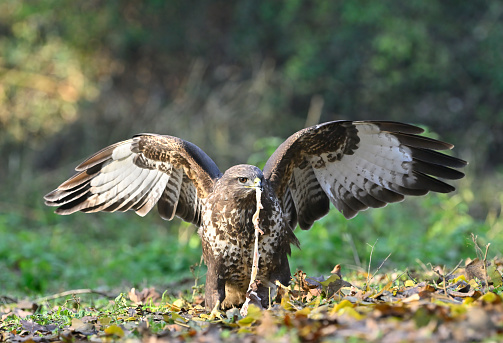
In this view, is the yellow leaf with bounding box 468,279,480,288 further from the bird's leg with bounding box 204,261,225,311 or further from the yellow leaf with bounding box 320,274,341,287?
the bird's leg with bounding box 204,261,225,311

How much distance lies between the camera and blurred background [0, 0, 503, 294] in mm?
12367

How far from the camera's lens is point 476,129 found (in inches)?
642

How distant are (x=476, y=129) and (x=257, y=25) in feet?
20.5

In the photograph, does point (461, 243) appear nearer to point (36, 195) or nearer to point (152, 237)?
point (152, 237)

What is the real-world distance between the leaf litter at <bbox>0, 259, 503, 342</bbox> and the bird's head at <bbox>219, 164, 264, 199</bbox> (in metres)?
0.65

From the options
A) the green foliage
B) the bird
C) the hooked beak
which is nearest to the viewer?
the hooked beak

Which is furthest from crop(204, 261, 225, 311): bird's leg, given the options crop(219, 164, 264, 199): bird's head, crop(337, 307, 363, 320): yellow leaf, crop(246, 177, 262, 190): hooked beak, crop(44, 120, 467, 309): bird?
crop(337, 307, 363, 320): yellow leaf

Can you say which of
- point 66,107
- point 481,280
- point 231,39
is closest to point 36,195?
point 66,107

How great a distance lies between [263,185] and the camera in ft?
14.0

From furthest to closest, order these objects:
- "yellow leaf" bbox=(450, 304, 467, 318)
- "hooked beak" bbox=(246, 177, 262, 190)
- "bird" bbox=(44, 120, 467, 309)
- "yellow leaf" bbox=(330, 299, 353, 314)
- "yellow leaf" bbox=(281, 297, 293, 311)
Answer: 1. "bird" bbox=(44, 120, 467, 309)
2. "hooked beak" bbox=(246, 177, 262, 190)
3. "yellow leaf" bbox=(281, 297, 293, 311)
4. "yellow leaf" bbox=(330, 299, 353, 314)
5. "yellow leaf" bbox=(450, 304, 467, 318)

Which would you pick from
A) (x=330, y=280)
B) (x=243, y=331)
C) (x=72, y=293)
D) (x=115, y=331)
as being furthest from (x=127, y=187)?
(x=243, y=331)

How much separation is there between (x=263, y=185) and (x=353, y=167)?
1.03 metres

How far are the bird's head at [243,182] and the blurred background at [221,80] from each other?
6.74 metres

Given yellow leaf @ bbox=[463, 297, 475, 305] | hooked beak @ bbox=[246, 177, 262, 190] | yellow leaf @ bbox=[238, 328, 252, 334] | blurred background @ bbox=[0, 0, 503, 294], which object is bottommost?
yellow leaf @ bbox=[238, 328, 252, 334]
